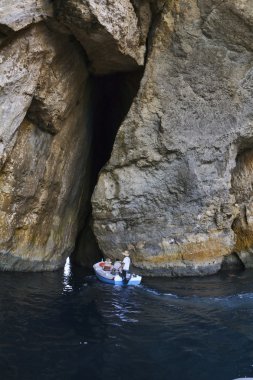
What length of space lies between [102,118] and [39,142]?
1019 cm

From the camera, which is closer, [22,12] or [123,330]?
[123,330]

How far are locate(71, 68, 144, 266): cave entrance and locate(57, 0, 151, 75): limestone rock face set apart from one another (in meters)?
1.84

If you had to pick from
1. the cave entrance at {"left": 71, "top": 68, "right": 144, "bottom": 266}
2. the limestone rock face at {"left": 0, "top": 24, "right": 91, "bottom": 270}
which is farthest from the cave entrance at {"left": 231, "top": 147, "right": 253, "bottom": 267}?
the limestone rock face at {"left": 0, "top": 24, "right": 91, "bottom": 270}

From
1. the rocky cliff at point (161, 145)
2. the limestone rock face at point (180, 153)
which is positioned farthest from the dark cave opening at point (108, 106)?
the limestone rock face at point (180, 153)

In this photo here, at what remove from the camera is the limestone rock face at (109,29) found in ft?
54.9

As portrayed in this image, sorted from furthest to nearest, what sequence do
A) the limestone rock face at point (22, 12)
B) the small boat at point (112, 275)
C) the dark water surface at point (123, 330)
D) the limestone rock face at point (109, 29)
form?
the small boat at point (112, 275) → the limestone rock face at point (109, 29) → the limestone rock face at point (22, 12) → the dark water surface at point (123, 330)

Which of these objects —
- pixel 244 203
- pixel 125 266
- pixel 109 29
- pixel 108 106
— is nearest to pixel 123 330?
pixel 125 266

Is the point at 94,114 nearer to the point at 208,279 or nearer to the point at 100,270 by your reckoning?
the point at 100,270

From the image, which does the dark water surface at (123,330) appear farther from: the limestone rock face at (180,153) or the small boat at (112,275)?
the limestone rock face at (180,153)

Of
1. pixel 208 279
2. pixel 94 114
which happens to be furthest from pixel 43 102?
pixel 208 279

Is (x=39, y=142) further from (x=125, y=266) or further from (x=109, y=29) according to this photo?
(x=125, y=266)

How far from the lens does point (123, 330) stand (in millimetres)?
12414

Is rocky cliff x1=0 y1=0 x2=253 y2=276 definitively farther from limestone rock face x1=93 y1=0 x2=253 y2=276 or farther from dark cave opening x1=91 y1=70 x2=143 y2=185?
dark cave opening x1=91 y1=70 x2=143 y2=185

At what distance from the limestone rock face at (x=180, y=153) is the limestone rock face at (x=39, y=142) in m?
2.44
